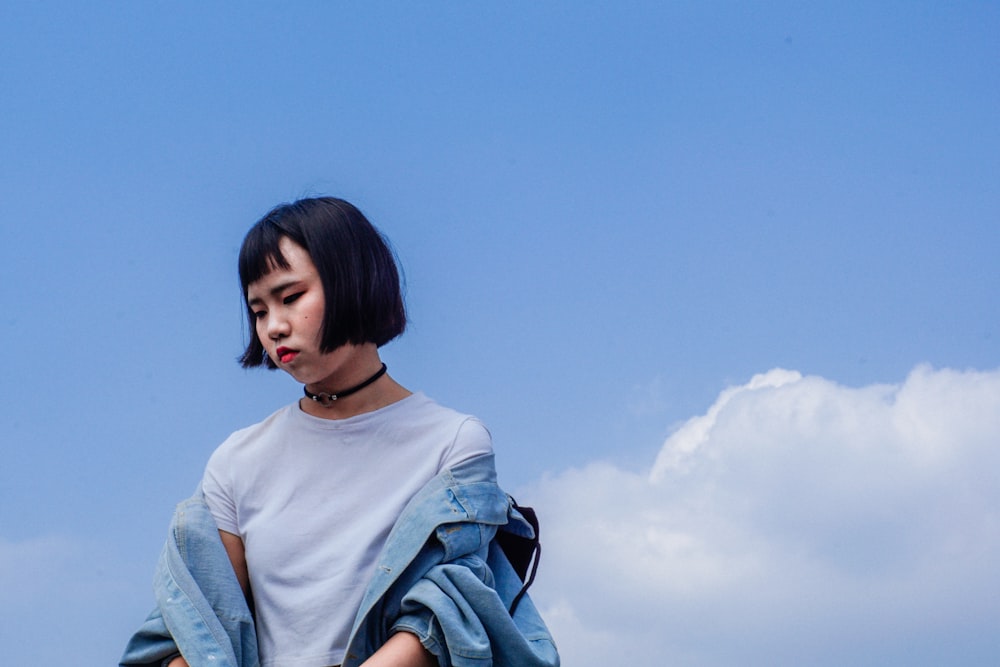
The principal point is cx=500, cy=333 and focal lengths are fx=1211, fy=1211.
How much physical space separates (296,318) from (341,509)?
0.39 m

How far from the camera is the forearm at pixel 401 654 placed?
2.14m

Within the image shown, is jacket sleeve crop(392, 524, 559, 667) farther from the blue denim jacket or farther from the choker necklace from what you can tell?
the choker necklace

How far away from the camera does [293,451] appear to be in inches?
97.3

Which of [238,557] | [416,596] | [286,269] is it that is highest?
[286,269]

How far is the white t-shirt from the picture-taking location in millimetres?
2295

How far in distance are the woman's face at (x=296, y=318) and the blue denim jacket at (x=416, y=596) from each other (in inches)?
12.5

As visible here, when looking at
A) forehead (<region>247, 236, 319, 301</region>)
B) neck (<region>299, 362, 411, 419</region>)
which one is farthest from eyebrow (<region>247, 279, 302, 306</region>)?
neck (<region>299, 362, 411, 419</region>)

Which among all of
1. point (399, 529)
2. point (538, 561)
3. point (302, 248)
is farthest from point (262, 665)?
point (302, 248)

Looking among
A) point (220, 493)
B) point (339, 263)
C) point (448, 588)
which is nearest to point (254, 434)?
point (220, 493)

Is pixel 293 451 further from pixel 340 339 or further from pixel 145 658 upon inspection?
pixel 145 658

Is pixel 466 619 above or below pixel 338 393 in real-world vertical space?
below

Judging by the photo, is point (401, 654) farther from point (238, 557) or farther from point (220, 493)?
point (220, 493)

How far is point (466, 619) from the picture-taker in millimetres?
2211

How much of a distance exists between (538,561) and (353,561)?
0.41 metres
